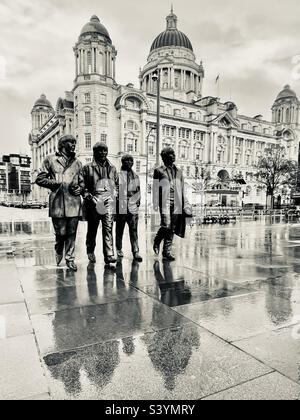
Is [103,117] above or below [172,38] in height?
below

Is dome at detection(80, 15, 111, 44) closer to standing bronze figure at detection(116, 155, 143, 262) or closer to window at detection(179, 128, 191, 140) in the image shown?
window at detection(179, 128, 191, 140)

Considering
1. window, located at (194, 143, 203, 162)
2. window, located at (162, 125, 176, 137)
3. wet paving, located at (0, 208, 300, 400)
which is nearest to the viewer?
wet paving, located at (0, 208, 300, 400)

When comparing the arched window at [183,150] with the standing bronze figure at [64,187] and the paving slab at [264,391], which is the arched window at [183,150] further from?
the paving slab at [264,391]

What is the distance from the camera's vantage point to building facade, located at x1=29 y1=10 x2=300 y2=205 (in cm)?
5931

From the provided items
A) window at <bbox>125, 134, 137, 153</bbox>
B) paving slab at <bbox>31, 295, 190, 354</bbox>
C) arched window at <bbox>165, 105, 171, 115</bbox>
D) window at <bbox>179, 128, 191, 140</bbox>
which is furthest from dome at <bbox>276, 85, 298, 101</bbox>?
paving slab at <bbox>31, 295, 190, 354</bbox>

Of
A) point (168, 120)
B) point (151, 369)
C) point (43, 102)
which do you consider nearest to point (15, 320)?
point (151, 369)

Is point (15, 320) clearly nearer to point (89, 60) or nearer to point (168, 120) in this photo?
point (89, 60)

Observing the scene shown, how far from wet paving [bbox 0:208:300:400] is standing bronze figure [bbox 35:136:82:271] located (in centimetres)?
79

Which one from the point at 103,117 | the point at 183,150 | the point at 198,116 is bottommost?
the point at 183,150

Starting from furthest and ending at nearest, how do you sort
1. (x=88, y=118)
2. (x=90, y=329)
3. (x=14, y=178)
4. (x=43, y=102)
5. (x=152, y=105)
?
(x=14, y=178) → (x=43, y=102) → (x=152, y=105) → (x=88, y=118) → (x=90, y=329)

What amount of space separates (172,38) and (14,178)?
97734 mm

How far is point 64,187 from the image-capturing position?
18.3 ft

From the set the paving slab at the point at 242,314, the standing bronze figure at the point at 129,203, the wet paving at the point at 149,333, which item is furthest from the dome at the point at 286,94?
the paving slab at the point at 242,314
